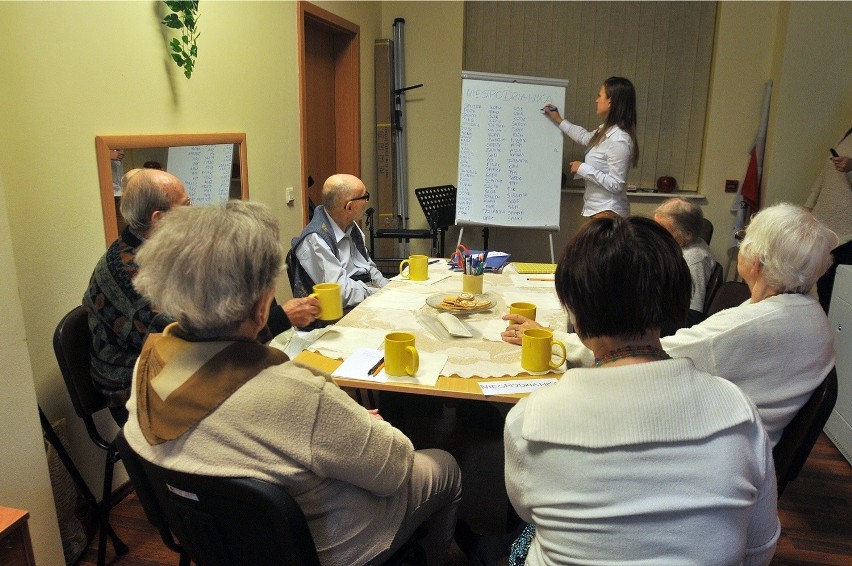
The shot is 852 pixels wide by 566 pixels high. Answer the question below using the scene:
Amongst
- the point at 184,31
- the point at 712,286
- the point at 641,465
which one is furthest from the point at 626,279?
the point at 184,31

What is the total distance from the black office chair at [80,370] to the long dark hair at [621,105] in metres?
3.09

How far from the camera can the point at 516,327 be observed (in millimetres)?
1789

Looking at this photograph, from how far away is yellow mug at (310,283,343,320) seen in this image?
1776 millimetres

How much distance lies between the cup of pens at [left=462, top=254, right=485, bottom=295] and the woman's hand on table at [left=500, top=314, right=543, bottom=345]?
0.38 meters

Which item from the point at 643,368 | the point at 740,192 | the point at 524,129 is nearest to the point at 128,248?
the point at 643,368

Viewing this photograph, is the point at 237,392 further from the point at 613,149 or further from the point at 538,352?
the point at 613,149

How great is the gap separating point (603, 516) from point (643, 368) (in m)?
0.22

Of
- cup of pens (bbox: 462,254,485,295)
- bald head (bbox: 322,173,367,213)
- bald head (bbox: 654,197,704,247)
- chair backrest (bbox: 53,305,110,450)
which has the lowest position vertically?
chair backrest (bbox: 53,305,110,450)

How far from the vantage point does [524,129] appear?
4195 mm

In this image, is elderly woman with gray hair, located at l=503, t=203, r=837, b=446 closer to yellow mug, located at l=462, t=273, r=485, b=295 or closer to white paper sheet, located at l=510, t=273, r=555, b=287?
yellow mug, located at l=462, t=273, r=485, b=295

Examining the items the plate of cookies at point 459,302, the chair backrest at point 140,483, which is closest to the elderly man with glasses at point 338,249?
the plate of cookies at point 459,302

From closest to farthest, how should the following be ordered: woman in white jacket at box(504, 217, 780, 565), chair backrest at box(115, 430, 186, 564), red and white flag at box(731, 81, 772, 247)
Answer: woman in white jacket at box(504, 217, 780, 565), chair backrest at box(115, 430, 186, 564), red and white flag at box(731, 81, 772, 247)

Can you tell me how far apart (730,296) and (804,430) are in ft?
3.48

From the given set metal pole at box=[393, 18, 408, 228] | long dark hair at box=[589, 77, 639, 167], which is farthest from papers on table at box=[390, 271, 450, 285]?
metal pole at box=[393, 18, 408, 228]
